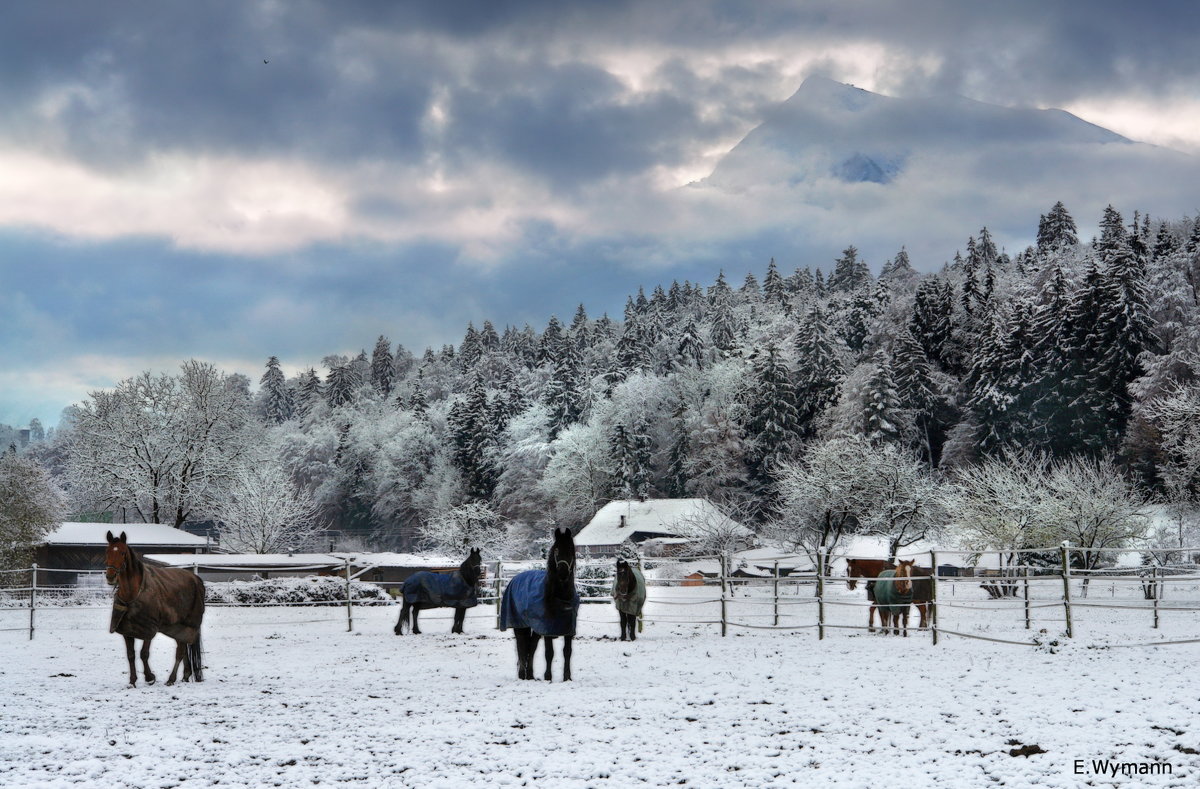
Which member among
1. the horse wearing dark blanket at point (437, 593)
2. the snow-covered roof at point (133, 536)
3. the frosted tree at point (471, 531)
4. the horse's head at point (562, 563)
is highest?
the horse's head at point (562, 563)

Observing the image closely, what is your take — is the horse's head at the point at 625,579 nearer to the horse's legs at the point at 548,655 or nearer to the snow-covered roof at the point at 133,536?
the horse's legs at the point at 548,655

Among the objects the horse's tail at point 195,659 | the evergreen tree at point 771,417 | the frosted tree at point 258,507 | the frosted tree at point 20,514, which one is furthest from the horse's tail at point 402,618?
the evergreen tree at point 771,417

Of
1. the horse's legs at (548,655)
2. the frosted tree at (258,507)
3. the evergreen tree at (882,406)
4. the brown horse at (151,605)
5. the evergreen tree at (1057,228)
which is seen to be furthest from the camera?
the evergreen tree at (1057,228)

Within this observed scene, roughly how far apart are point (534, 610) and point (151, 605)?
170 inches

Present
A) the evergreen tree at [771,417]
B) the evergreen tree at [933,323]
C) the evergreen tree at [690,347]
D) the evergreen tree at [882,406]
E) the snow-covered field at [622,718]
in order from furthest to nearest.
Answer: the evergreen tree at [690,347], the evergreen tree at [933,323], the evergreen tree at [771,417], the evergreen tree at [882,406], the snow-covered field at [622,718]

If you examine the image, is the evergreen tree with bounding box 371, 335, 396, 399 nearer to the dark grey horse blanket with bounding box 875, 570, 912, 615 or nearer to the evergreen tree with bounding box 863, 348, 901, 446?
the evergreen tree with bounding box 863, 348, 901, 446

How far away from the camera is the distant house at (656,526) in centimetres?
4956

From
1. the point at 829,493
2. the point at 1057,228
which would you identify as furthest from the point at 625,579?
the point at 1057,228

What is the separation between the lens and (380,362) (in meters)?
120

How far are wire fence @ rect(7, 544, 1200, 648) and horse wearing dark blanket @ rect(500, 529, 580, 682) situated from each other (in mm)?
5192

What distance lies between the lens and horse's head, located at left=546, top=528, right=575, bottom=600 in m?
10.4

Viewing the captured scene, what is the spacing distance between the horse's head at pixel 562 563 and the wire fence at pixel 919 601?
18.3 feet

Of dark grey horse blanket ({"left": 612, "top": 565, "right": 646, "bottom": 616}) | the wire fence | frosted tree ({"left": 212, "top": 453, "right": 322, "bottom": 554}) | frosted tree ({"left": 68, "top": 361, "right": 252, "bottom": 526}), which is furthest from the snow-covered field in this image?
frosted tree ({"left": 212, "top": 453, "right": 322, "bottom": 554})

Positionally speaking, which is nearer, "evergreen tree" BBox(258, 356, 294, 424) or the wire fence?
the wire fence
